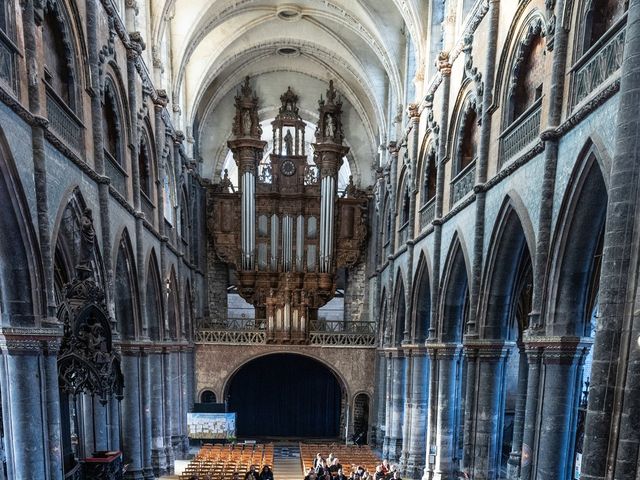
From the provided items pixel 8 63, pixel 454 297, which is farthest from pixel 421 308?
pixel 8 63

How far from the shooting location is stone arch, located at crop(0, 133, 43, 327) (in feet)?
27.8

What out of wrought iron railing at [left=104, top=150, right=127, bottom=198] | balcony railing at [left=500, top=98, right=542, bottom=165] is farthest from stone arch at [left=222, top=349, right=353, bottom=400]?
balcony railing at [left=500, top=98, right=542, bottom=165]

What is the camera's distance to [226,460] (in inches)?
749

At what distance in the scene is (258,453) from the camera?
2056cm

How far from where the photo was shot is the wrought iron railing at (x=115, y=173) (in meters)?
13.5

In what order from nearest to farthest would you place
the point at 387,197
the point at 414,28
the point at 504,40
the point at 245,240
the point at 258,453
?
the point at 504,40, the point at 414,28, the point at 258,453, the point at 387,197, the point at 245,240

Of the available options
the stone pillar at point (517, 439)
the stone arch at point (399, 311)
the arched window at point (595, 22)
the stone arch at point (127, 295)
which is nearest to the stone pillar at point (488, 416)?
the stone pillar at point (517, 439)

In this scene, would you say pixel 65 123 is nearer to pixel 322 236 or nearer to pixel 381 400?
pixel 322 236

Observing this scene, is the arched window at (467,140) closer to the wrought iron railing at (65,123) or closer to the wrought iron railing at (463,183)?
the wrought iron railing at (463,183)

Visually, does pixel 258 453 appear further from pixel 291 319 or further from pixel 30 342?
pixel 30 342

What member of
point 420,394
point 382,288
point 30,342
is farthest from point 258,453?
point 30,342

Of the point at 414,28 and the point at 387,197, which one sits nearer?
the point at 414,28

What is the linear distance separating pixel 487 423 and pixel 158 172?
1361 centimetres

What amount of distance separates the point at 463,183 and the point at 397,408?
36.5ft
